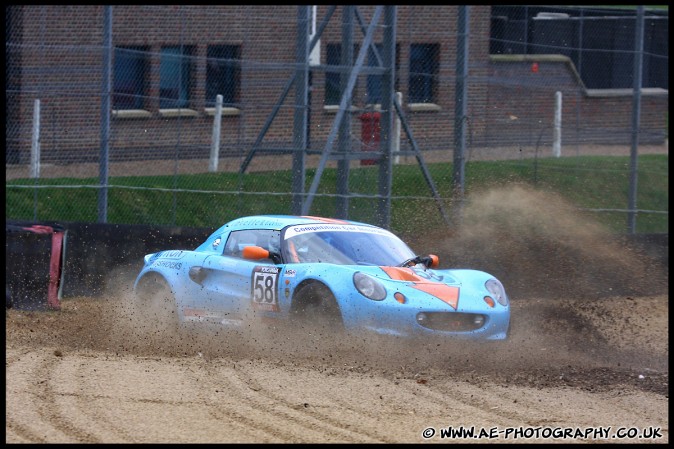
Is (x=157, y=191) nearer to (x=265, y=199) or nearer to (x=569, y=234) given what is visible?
(x=265, y=199)

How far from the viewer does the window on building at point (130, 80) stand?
14312 millimetres

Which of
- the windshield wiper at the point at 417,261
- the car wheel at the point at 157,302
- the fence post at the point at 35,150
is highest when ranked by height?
the fence post at the point at 35,150

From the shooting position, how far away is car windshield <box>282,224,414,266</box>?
9719mm

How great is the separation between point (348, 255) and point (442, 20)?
7001 millimetres

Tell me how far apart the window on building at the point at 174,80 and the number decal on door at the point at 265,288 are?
17.9ft

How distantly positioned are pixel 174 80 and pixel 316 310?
638 centimetres

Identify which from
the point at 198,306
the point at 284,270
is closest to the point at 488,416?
the point at 284,270

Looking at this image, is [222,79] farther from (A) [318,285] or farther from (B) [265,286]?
(A) [318,285]

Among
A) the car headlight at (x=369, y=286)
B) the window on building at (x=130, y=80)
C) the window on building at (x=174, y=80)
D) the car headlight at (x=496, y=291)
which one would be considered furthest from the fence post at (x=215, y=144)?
the car headlight at (x=369, y=286)

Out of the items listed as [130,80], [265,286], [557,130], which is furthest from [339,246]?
[557,130]

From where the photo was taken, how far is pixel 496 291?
9.68 metres

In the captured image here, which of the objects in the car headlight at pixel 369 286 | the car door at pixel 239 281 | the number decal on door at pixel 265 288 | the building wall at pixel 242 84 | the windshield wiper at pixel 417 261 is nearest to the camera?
the car headlight at pixel 369 286

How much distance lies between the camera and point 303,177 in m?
14.2

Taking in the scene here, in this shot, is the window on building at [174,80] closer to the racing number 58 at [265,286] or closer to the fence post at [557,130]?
the racing number 58 at [265,286]
